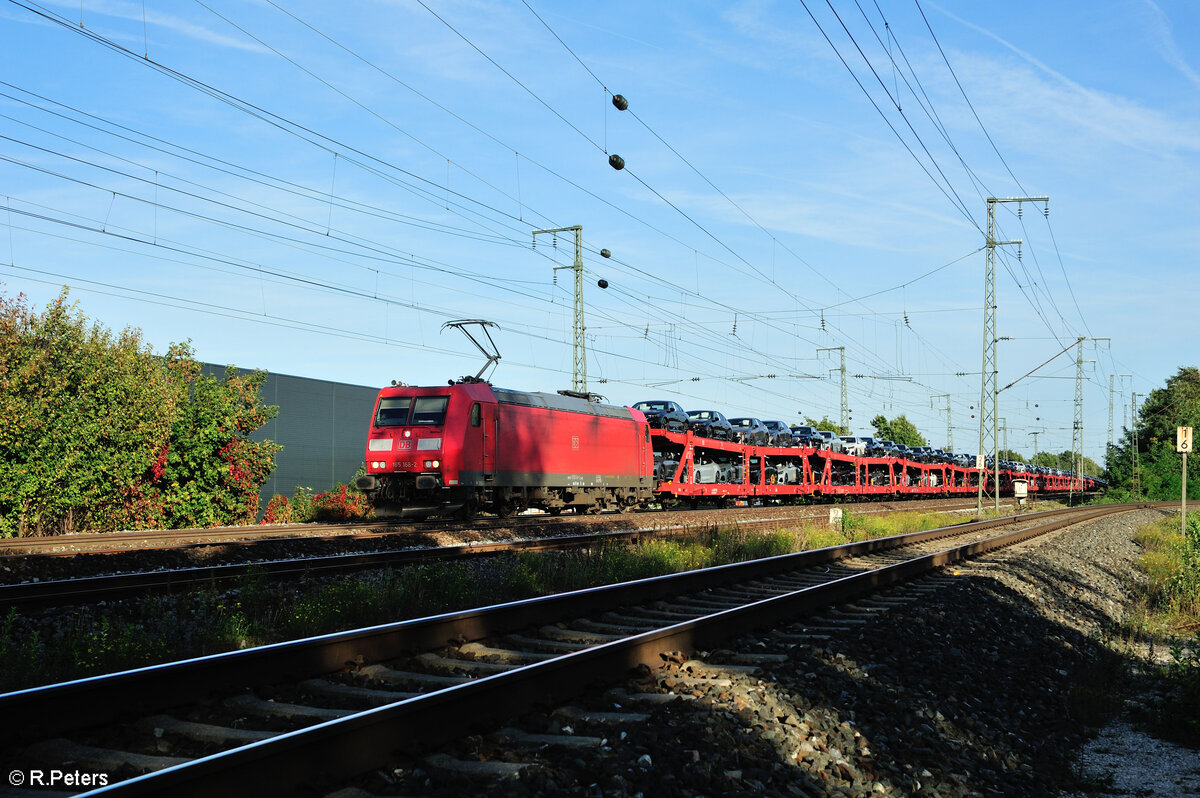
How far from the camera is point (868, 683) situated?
6.63 meters

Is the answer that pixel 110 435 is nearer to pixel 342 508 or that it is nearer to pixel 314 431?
pixel 342 508

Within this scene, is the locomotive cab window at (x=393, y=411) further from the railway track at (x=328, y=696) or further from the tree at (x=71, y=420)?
the railway track at (x=328, y=696)

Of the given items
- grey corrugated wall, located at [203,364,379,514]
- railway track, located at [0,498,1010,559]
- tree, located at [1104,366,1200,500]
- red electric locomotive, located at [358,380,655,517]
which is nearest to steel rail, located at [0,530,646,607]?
railway track, located at [0,498,1010,559]

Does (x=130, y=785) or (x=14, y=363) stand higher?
(x=14, y=363)

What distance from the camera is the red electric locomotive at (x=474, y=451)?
69.8 ft

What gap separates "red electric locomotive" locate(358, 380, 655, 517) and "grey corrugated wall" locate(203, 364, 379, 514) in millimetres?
11692

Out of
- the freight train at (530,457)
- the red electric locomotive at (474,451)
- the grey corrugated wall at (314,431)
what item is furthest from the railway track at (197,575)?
the grey corrugated wall at (314,431)

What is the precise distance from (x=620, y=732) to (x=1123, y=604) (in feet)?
42.2

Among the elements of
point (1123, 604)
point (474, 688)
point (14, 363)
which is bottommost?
point (1123, 604)

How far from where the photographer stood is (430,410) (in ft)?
71.3

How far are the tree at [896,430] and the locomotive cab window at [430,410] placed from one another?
96.0 metres

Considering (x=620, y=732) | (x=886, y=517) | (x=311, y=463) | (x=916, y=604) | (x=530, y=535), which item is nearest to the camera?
(x=620, y=732)

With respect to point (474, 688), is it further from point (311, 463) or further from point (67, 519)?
point (311, 463)

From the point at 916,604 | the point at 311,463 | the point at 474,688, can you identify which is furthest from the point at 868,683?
the point at 311,463
